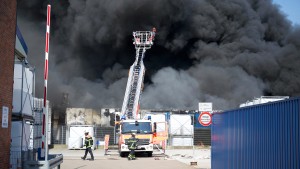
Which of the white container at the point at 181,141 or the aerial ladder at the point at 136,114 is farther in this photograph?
the white container at the point at 181,141

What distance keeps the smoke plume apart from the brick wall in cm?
3087

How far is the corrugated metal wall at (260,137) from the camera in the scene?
812cm

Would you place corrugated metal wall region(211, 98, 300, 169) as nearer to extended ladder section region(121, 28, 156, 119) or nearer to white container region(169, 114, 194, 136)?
extended ladder section region(121, 28, 156, 119)

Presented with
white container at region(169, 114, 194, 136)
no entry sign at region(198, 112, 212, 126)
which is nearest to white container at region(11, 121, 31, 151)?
no entry sign at region(198, 112, 212, 126)

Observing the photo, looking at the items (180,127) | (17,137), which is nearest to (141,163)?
(17,137)

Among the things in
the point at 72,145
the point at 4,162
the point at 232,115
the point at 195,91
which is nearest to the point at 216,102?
the point at 195,91

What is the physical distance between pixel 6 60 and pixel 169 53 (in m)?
38.3

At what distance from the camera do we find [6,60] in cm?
972

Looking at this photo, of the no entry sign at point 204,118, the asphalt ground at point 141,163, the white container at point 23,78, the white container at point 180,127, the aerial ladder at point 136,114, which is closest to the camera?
the white container at point 23,78

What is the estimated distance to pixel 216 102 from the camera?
45.1 meters

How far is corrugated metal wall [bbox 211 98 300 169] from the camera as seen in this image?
8117mm

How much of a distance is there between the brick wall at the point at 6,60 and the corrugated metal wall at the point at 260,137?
5.06 m

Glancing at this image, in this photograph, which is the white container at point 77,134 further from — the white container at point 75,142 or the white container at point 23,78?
the white container at point 23,78

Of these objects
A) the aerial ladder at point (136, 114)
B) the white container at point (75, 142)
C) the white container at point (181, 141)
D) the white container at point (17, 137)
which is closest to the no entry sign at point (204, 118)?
the white container at point (17, 137)
